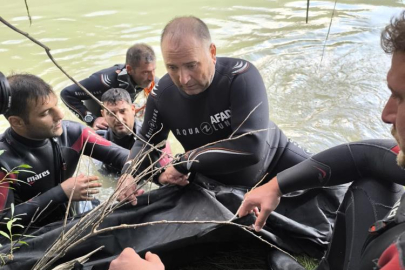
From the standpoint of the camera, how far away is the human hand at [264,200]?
2.03 m

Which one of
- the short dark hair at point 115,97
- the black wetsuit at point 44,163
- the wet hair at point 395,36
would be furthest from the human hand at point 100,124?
the wet hair at point 395,36

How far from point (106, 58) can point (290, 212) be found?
4.70 metres

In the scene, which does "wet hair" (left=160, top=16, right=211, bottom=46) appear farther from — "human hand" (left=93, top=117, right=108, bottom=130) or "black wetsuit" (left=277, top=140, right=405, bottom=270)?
"human hand" (left=93, top=117, right=108, bottom=130)

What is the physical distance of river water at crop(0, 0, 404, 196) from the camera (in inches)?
189

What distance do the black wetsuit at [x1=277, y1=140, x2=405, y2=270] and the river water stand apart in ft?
7.31

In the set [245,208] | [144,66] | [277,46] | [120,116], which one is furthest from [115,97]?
[277,46]

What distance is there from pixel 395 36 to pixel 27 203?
2.12m

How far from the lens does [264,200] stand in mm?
2037

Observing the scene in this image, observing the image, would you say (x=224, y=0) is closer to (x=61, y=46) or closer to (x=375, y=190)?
(x=61, y=46)

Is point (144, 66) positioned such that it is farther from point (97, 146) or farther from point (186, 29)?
point (186, 29)

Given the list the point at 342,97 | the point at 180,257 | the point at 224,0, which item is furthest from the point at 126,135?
the point at 224,0

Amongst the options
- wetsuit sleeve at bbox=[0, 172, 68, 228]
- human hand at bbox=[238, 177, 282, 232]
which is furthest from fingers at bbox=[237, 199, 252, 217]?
wetsuit sleeve at bbox=[0, 172, 68, 228]

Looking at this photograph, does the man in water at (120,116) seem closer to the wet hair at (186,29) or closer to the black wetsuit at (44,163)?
the black wetsuit at (44,163)

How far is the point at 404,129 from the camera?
111 cm
